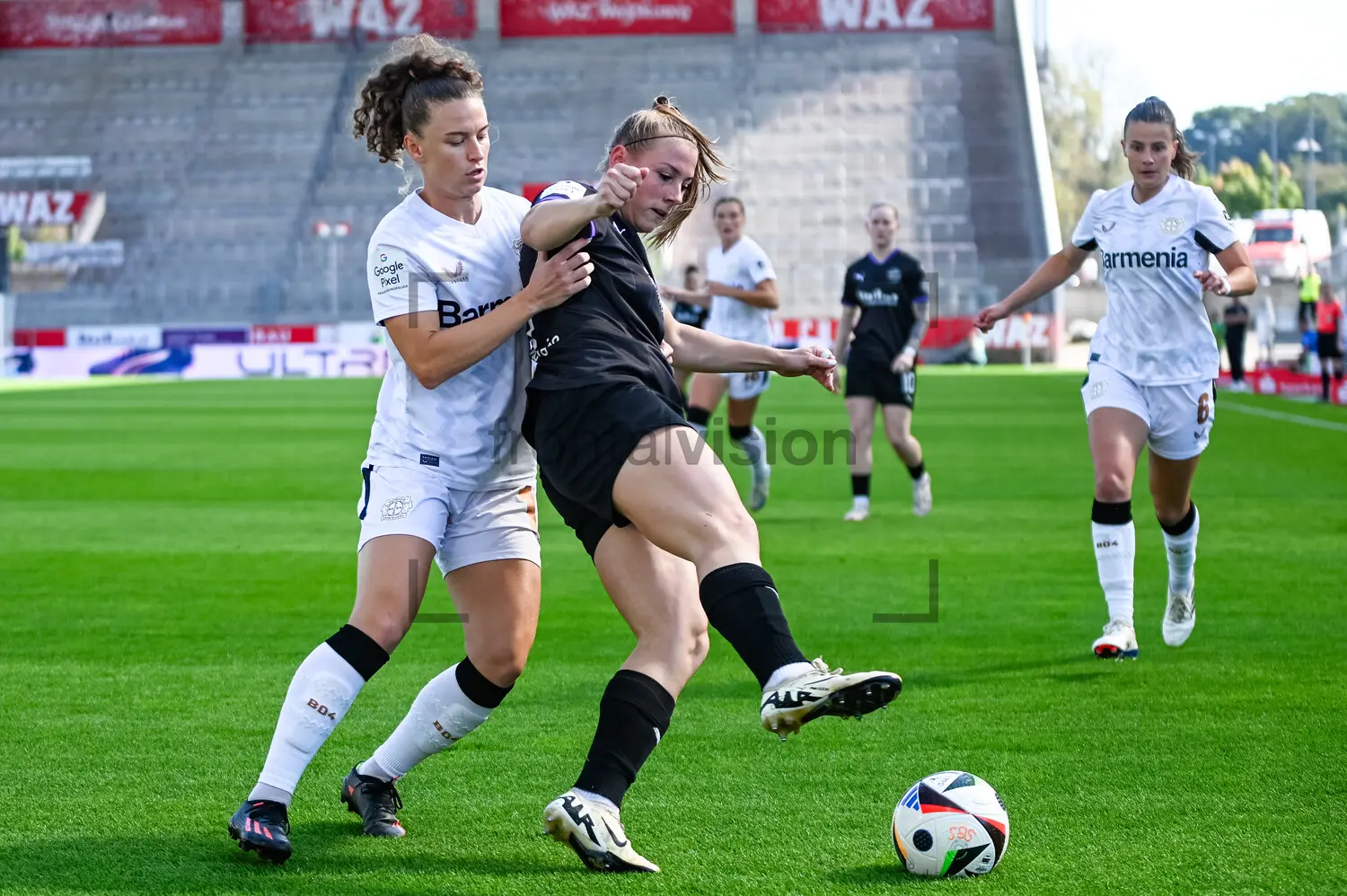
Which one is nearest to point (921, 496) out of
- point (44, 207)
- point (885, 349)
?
point (885, 349)

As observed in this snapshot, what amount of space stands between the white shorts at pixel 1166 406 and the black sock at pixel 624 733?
347 cm

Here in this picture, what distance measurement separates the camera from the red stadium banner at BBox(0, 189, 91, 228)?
49750mm

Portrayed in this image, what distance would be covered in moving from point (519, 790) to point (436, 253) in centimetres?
163

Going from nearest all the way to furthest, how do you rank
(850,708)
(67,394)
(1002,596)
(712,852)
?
(850,708), (712,852), (1002,596), (67,394)

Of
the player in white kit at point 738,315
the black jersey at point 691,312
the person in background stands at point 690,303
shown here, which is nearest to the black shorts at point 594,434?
the person in background stands at point 690,303

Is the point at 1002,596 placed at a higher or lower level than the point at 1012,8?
lower

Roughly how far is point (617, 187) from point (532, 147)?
47.0 metres

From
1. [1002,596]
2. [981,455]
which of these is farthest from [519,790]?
[981,455]

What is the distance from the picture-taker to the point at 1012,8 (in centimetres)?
5428

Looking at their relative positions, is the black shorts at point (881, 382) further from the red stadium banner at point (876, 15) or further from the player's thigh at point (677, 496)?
the red stadium banner at point (876, 15)

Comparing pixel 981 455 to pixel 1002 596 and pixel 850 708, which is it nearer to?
pixel 1002 596

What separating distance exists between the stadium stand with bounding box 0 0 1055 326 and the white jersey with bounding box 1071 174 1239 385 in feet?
128

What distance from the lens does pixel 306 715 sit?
4.20 m

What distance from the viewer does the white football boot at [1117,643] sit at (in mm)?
6766
